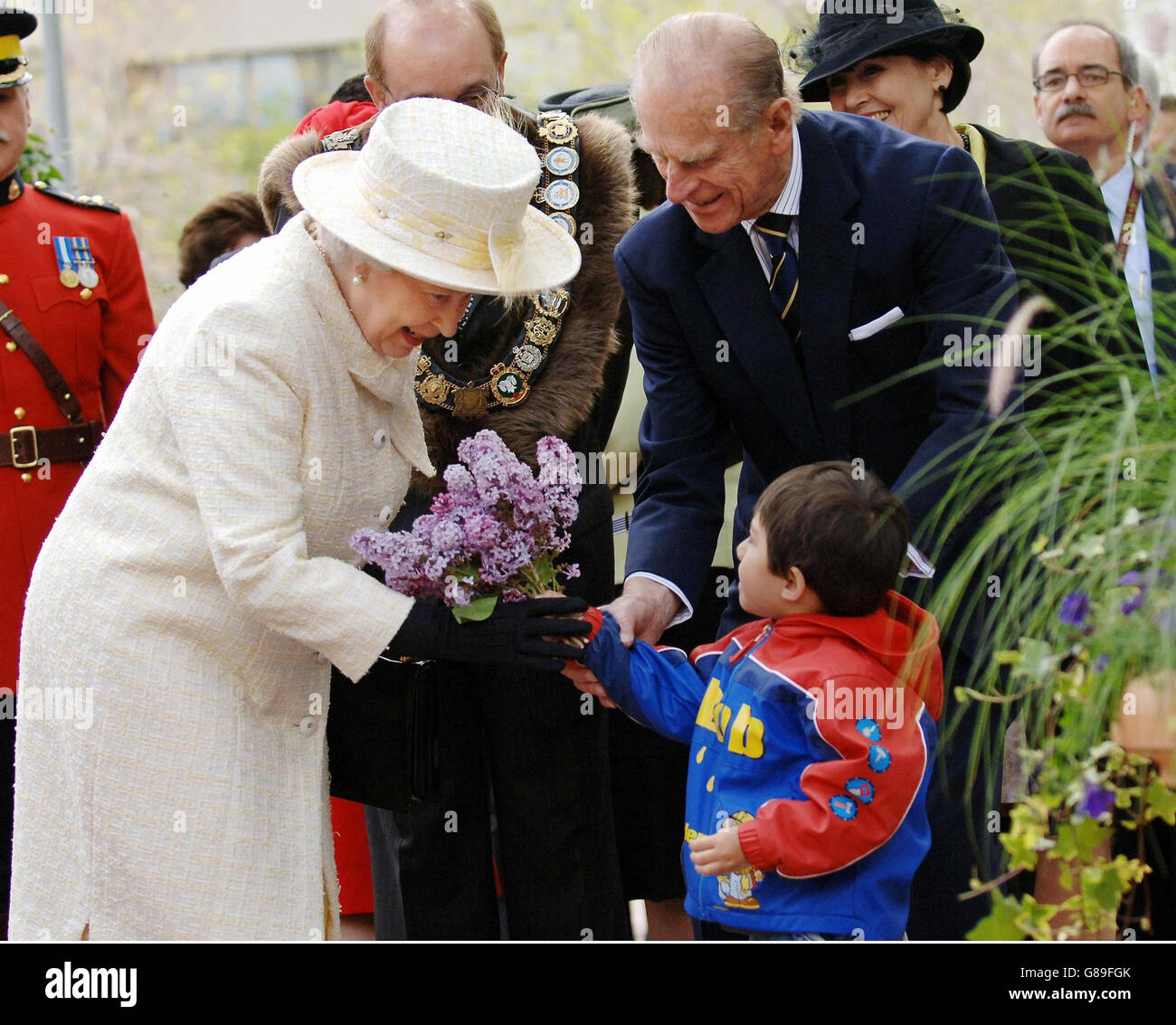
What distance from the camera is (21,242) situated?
4.09 m

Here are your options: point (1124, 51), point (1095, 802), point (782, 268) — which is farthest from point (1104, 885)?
point (1124, 51)

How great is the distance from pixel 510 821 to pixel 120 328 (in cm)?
172

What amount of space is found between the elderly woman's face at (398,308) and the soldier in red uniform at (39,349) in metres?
1.70

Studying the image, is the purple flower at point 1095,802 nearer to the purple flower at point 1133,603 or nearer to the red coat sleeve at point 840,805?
the purple flower at point 1133,603

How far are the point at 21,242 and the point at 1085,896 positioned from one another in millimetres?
3229

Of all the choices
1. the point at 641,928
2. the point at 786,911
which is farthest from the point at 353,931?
the point at 786,911

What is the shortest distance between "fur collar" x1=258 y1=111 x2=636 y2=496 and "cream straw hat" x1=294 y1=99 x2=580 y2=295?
2.64 ft

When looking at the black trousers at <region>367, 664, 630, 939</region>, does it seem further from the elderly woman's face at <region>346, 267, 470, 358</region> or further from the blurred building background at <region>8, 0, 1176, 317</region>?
the blurred building background at <region>8, 0, 1176, 317</region>

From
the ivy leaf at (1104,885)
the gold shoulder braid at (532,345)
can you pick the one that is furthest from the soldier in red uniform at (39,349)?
the ivy leaf at (1104,885)

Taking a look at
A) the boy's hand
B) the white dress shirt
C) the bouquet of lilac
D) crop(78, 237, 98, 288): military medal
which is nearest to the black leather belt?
crop(78, 237, 98, 288): military medal

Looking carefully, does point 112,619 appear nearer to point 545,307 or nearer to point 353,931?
point 545,307

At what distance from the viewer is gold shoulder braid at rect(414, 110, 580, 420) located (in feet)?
11.2

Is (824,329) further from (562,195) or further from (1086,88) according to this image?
(1086,88)

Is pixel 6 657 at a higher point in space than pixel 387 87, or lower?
lower
